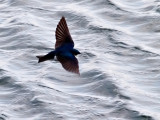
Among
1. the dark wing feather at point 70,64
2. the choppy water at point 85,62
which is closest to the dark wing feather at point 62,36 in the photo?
the dark wing feather at point 70,64

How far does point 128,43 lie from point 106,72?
146 cm

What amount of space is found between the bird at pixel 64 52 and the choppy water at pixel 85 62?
1311mm

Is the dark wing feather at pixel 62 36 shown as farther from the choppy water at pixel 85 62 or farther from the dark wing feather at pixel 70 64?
the choppy water at pixel 85 62

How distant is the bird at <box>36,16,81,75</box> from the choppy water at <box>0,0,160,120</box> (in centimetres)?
131

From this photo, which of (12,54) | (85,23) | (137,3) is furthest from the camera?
(137,3)

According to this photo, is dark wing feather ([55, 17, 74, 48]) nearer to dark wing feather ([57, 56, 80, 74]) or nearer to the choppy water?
dark wing feather ([57, 56, 80, 74])

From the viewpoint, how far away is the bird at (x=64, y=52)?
8.80 metres

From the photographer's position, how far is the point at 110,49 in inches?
504

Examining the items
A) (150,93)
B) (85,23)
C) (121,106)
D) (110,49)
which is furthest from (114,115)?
(85,23)

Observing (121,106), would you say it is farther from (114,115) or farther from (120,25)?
Result: (120,25)

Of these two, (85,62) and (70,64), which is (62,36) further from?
(85,62)

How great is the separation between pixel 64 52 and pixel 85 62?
3.15m

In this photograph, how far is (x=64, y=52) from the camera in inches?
357

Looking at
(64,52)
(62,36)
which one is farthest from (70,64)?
(62,36)
